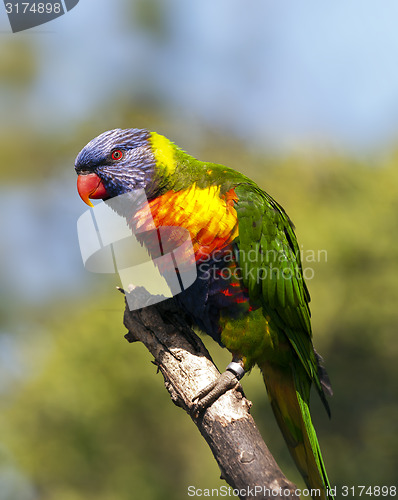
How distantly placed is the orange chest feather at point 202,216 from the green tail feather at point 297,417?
88 centimetres

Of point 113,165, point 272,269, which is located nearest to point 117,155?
point 113,165

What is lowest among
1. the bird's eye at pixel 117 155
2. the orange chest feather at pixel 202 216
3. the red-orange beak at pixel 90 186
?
the orange chest feather at pixel 202 216

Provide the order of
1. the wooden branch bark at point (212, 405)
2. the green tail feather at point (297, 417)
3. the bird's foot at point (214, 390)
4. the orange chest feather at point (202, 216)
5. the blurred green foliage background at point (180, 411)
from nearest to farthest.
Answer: the wooden branch bark at point (212, 405) < the bird's foot at point (214, 390) < the orange chest feather at point (202, 216) < the green tail feather at point (297, 417) < the blurred green foliage background at point (180, 411)

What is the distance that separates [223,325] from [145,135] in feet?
3.98

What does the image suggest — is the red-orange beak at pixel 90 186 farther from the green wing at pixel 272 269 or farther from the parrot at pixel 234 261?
the green wing at pixel 272 269

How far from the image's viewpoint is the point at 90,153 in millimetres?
2551

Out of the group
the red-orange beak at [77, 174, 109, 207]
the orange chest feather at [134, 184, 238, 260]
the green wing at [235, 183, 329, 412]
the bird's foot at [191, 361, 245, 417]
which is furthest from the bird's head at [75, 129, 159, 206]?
the bird's foot at [191, 361, 245, 417]

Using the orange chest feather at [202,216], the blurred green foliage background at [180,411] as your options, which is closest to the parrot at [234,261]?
the orange chest feather at [202,216]

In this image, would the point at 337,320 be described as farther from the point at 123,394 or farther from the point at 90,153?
the point at 90,153

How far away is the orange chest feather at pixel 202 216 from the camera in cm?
231

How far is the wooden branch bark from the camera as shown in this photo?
176 cm

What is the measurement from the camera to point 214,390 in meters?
2.15

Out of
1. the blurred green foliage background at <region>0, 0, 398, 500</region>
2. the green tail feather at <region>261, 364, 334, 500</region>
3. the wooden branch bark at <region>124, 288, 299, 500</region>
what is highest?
the wooden branch bark at <region>124, 288, 299, 500</region>

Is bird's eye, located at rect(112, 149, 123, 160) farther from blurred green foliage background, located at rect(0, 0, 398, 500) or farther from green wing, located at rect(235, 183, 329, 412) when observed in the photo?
blurred green foliage background, located at rect(0, 0, 398, 500)
